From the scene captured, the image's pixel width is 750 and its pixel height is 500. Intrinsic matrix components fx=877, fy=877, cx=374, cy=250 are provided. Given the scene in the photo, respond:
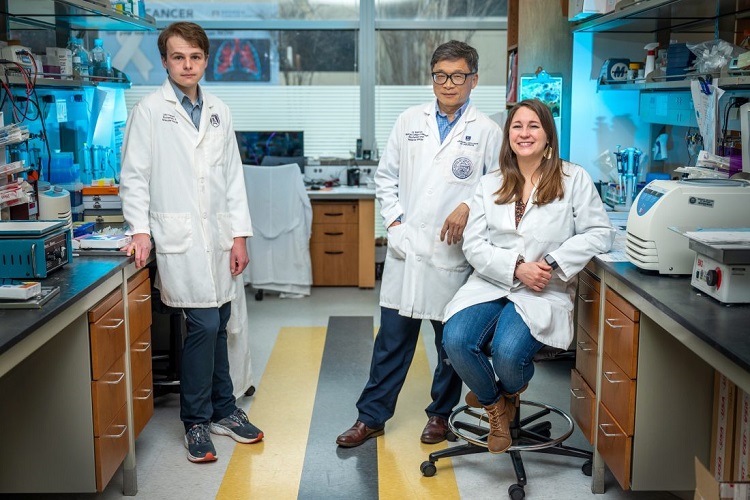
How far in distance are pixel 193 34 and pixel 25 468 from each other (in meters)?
1.54

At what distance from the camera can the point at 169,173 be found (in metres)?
3.09

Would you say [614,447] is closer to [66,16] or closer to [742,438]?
[742,438]

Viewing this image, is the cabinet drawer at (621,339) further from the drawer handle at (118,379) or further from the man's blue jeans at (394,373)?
the drawer handle at (118,379)

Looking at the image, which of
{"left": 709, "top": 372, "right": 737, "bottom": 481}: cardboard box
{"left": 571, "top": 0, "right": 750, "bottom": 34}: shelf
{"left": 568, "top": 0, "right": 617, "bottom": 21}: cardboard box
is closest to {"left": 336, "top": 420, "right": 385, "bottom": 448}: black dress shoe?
{"left": 709, "top": 372, "right": 737, "bottom": 481}: cardboard box

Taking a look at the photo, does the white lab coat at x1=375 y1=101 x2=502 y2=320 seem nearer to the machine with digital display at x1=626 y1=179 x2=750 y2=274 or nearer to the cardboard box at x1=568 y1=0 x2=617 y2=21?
the machine with digital display at x1=626 y1=179 x2=750 y2=274

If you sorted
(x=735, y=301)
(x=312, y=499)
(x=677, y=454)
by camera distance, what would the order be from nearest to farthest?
(x=735, y=301)
(x=677, y=454)
(x=312, y=499)

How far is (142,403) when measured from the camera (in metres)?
3.13

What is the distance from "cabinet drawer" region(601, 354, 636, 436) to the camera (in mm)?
2609

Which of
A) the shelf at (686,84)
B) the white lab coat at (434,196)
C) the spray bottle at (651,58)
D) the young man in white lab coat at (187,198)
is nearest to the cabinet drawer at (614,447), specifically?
the white lab coat at (434,196)

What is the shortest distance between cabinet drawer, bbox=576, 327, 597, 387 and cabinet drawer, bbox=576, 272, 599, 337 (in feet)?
0.11

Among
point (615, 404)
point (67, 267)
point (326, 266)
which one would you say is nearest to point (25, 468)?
point (67, 267)

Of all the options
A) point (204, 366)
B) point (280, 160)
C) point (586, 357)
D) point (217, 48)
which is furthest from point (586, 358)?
point (217, 48)

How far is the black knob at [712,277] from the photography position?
2349 mm

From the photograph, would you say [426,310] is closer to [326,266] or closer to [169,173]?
[169,173]
